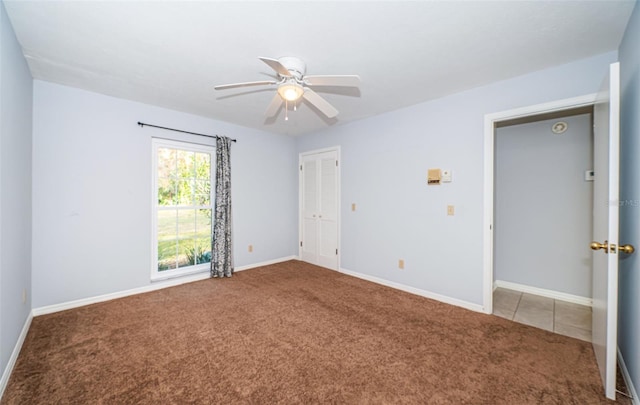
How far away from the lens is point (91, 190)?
122 inches

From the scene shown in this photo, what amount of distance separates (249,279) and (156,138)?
2405mm

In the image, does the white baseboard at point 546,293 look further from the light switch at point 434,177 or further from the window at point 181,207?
the window at point 181,207

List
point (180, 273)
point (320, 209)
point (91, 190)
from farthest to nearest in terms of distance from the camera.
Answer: point (320, 209) → point (180, 273) → point (91, 190)

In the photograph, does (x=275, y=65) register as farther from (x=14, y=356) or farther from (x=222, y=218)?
(x=14, y=356)

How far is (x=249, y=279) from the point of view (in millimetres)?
4008

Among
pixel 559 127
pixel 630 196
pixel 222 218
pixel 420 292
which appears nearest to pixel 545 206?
pixel 559 127

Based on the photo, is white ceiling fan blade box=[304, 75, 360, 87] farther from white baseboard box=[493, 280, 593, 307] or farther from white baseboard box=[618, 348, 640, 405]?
white baseboard box=[493, 280, 593, 307]

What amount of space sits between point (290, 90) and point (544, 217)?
11.9ft

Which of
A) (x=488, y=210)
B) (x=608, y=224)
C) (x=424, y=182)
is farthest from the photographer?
(x=424, y=182)

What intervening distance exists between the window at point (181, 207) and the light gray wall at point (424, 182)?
7.27ft

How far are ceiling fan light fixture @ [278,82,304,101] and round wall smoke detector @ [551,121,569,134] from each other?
3326 mm

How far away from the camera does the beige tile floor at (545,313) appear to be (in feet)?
8.36

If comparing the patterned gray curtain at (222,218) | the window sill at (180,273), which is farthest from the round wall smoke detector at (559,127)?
the window sill at (180,273)

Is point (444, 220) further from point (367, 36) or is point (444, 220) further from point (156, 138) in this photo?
point (156, 138)
